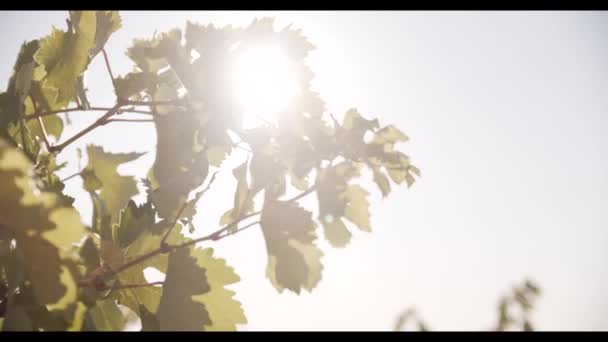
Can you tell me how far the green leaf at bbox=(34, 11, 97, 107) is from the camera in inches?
71.0

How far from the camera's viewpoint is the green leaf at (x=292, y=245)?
58.4 inches

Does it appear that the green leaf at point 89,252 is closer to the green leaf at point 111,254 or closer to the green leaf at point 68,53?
the green leaf at point 111,254

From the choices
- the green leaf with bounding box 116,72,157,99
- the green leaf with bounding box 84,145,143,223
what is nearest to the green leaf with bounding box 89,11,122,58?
the green leaf with bounding box 116,72,157,99

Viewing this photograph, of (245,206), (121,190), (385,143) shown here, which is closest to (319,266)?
(245,206)

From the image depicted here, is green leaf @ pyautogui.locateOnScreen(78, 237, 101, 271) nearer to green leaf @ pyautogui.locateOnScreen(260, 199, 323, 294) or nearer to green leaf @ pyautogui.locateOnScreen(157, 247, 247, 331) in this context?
green leaf @ pyautogui.locateOnScreen(157, 247, 247, 331)

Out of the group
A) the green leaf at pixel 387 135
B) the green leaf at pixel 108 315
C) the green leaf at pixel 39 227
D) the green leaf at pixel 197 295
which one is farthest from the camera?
the green leaf at pixel 108 315

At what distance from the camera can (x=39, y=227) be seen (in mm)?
1072

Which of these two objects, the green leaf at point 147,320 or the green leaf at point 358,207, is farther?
the green leaf at point 358,207

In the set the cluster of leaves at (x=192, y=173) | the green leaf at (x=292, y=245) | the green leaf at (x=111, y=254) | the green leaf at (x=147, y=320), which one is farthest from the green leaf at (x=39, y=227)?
the green leaf at (x=292, y=245)

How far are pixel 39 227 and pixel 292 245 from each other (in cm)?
79

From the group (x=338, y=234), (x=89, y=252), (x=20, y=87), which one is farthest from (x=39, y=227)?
(x=338, y=234)

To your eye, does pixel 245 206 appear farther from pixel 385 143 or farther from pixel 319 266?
pixel 385 143

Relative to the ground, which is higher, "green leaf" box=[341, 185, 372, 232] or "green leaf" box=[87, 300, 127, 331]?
"green leaf" box=[341, 185, 372, 232]

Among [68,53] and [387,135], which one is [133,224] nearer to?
[68,53]
